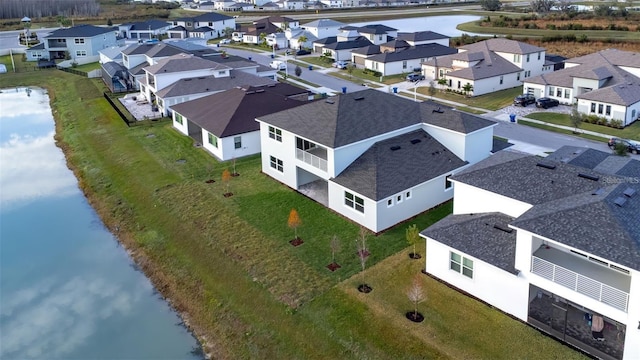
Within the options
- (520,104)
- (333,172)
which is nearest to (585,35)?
(520,104)

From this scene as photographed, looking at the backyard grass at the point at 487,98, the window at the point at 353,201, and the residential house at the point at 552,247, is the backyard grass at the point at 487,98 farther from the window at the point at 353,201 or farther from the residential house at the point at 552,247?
the residential house at the point at 552,247

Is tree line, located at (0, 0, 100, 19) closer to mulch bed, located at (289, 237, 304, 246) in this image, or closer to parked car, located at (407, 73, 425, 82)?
parked car, located at (407, 73, 425, 82)

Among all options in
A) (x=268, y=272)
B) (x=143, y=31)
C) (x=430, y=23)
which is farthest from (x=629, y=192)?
(x=430, y=23)

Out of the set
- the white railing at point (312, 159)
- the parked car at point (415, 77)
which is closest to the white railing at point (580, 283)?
the white railing at point (312, 159)

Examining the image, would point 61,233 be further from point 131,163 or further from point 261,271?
point 261,271

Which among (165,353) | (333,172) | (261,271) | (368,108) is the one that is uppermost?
(368,108)

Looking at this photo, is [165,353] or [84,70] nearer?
[165,353]
